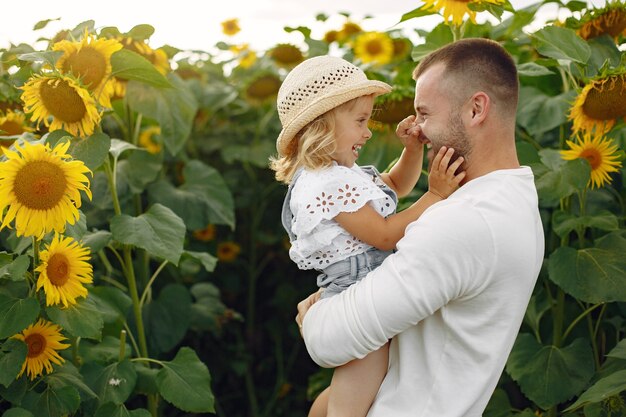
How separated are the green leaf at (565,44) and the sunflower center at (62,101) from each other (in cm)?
128

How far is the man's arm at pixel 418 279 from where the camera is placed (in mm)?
1581

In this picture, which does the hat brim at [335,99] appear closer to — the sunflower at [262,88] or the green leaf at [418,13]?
the green leaf at [418,13]

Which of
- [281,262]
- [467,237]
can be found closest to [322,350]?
[467,237]

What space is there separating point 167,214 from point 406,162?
2.60ft

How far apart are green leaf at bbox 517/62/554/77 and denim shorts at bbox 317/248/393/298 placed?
0.95m

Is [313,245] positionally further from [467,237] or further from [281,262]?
[281,262]

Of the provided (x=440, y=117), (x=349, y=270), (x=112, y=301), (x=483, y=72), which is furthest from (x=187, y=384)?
(x=483, y=72)

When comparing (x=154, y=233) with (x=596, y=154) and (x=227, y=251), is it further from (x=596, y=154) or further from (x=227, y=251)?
(x=227, y=251)

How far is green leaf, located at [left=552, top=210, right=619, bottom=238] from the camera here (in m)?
2.45

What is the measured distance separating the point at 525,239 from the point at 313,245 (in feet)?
1.50

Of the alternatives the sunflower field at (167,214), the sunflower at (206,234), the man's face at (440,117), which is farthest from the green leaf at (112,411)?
the sunflower at (206,234)

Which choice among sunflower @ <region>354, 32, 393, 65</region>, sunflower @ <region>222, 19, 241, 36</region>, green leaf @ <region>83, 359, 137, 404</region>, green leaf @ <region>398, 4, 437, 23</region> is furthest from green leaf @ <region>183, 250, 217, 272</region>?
sunflower @ <region>222, 19, 241, 36</region>

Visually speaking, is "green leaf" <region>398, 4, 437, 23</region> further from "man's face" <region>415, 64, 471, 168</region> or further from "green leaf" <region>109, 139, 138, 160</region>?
"green leaf" <region>109, 139, 138, 160</region>

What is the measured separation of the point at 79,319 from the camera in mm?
2123
